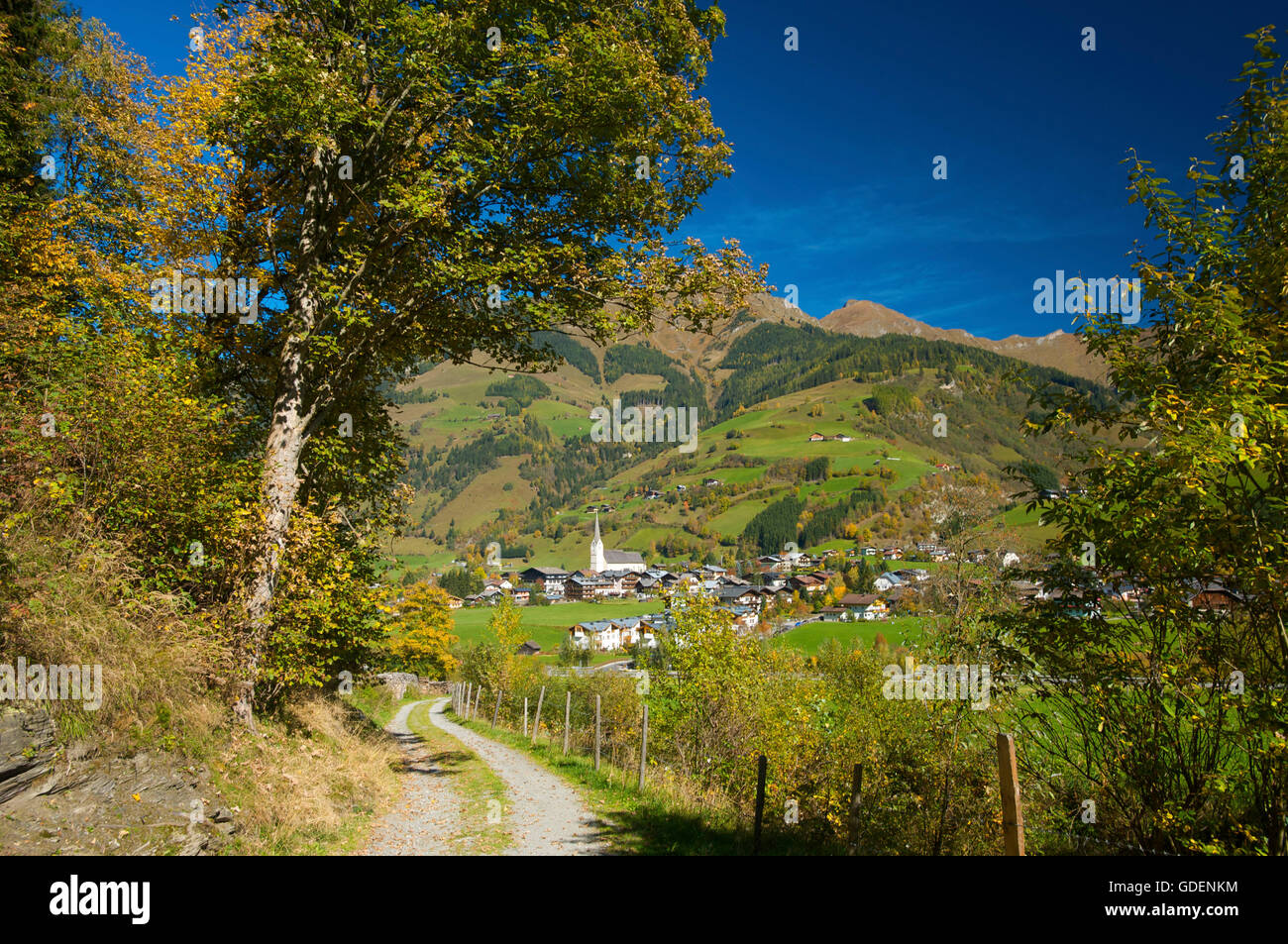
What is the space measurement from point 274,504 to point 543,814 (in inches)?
283

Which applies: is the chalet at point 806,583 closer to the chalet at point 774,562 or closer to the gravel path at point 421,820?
the chalet at point 774,562

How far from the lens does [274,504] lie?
1046 centimetres

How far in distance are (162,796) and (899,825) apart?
14499mm

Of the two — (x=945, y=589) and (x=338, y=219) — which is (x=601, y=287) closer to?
(x=338, y=219)

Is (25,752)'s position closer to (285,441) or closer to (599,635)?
(285,441)

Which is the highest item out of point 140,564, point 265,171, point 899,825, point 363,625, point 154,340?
point 265,171

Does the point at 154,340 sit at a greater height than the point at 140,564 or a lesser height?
greater

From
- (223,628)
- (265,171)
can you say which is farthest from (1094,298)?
(265,171)

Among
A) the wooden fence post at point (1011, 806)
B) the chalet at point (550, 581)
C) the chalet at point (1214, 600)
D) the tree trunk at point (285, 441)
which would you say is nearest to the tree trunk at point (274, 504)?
the tree trunk at point (285, 441)

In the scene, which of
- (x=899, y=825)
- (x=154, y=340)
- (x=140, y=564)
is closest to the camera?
(x=140, y=564)

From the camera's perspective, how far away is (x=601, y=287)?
38.1 ft

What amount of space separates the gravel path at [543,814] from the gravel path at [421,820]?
3.35 feet

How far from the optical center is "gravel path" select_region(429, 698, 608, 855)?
9.12m

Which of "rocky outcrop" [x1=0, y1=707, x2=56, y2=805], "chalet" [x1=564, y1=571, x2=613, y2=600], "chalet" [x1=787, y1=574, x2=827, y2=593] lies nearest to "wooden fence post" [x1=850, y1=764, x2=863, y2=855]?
"rocky outcrop" [x1=0, y1=707, x2=56, y2=805]
